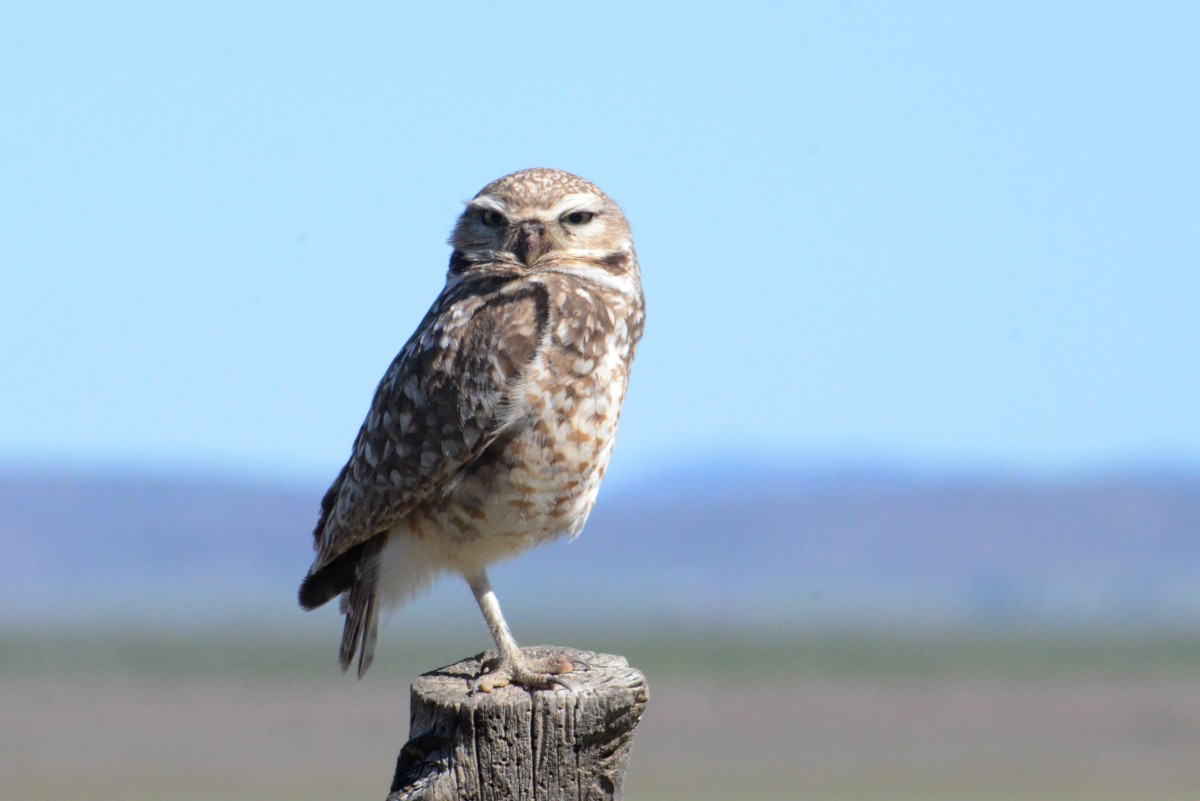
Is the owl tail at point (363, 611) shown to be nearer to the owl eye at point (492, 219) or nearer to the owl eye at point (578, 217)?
the owl eye at point (492, 219)

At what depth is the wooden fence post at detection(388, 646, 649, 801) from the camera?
5.70 m

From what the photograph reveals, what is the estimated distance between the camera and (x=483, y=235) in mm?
7395

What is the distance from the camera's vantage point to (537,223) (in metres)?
7.26

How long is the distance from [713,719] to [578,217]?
60.6 meters

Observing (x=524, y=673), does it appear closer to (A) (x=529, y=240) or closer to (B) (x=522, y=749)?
(B) (x=522, y=749)

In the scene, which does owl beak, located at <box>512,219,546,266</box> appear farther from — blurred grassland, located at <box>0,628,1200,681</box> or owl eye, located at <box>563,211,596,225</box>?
blurred grassland, located at <box>0,628,1200,681</box>

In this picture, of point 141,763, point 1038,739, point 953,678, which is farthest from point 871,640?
point 141,763

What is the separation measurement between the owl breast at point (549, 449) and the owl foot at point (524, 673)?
565 millimetres

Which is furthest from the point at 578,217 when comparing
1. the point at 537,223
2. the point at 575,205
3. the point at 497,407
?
the point at 497,407

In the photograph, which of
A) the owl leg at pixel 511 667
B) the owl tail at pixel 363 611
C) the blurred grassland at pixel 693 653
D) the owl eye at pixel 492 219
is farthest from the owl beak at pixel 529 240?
the blurred grassland at pixel 693 653

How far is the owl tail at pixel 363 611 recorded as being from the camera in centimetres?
748

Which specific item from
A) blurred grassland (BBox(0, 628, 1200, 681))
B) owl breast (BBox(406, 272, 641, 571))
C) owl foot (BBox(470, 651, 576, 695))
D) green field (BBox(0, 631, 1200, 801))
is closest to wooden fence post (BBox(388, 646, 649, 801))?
owl foot (BBox(470, 651, 576, 695))

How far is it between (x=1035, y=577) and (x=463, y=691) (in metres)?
191

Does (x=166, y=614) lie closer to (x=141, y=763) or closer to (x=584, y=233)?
(x=141, y=763)
